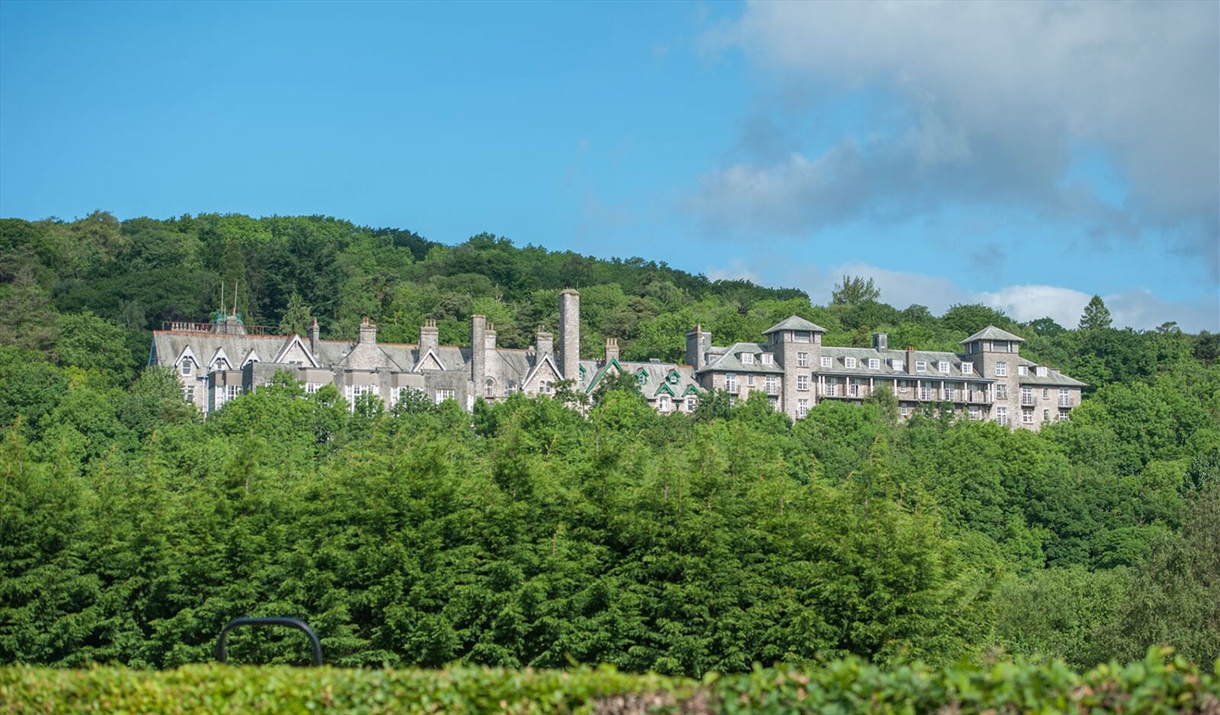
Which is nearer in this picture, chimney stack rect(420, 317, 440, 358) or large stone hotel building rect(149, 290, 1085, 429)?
large stone hotel building rect(149, 290, 1085, 429)

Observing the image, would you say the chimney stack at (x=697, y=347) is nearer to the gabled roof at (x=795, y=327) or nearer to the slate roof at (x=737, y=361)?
the slate roof at (x=737, y=361)

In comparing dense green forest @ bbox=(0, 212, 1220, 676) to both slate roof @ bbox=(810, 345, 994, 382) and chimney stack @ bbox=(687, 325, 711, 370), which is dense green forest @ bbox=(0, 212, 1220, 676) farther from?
slate roof @ bbox=(810, 345, 994, 382)

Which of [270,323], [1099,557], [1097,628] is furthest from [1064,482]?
[270,323]

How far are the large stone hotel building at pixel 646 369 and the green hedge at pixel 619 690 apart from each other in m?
61.6

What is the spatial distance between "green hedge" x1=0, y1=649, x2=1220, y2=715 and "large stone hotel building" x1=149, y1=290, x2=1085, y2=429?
61649 mm

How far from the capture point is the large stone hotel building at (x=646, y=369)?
7812 cm

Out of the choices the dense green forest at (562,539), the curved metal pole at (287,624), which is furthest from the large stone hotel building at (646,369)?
the curved metal pole at (287,624)

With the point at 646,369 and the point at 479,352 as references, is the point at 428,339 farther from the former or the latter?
the point at 646,369

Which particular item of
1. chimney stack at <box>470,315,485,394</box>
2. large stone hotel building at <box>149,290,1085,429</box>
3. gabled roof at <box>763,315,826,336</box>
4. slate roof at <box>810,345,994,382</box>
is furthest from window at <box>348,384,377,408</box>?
slate roof at <box>810,345,994,382</box>

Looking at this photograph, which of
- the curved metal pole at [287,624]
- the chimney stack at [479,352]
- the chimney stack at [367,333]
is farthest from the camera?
the chimney stack at [479,352]

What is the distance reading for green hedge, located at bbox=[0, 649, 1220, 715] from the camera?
995 centimetres

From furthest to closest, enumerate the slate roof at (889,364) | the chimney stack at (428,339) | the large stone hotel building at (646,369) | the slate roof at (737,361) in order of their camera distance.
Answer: the slate roof at (889,364)
the slate roof at (737,361)
the chimney stack at (428,339)
the large stone hotel building at (646,369)

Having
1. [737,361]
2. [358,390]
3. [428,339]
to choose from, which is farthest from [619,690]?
[737,361]

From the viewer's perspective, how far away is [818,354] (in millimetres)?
87750
